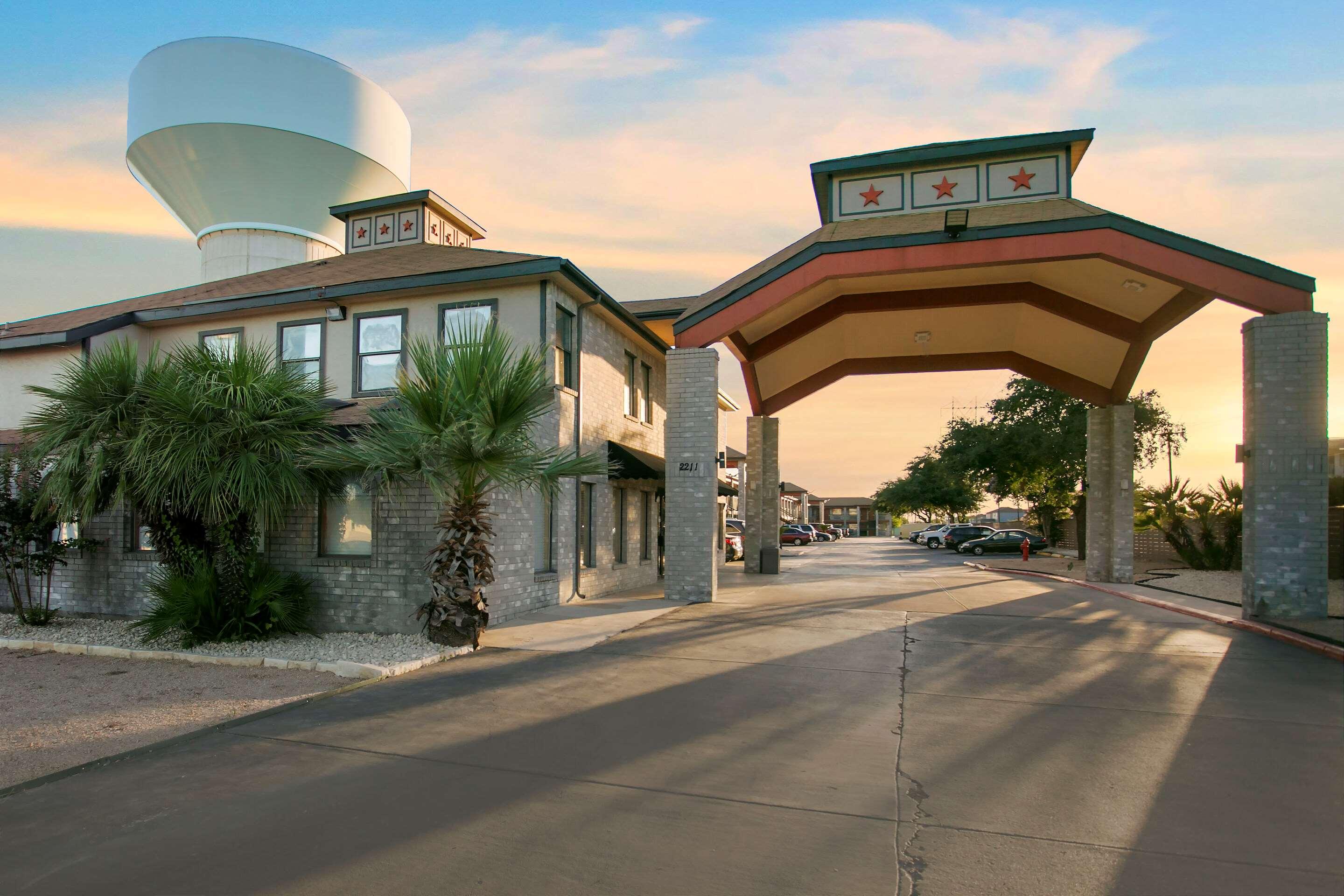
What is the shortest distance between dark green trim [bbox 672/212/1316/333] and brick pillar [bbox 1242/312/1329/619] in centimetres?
88

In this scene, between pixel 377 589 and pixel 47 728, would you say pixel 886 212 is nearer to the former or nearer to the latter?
pixel 377 589

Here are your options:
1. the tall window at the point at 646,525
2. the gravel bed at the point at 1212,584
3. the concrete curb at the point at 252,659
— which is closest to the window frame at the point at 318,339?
the concrete curb at the point at 252,659

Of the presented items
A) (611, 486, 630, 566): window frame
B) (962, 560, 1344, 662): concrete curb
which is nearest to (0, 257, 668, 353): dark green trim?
(611, 486, 630, 566): window frame

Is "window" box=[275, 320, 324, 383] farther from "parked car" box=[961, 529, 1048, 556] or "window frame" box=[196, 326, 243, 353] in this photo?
"parked car" box=[961, 529, 1048, 556]

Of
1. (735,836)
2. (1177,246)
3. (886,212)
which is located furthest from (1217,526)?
(735,836)

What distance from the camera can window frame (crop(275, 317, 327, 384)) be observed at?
47.4 feet

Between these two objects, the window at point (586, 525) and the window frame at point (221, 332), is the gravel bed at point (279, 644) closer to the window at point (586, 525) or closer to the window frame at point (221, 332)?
the window at point (586, 525)

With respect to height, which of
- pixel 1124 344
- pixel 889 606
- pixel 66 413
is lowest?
pixel 889 606

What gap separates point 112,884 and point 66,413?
927 centimetres

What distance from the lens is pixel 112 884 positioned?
4020 mm

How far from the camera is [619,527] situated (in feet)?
58.7

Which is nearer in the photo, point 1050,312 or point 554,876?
point 554,876

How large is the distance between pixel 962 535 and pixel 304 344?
42.3 meters

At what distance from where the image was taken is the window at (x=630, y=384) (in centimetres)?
1795
